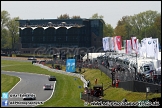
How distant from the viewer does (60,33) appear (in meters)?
162

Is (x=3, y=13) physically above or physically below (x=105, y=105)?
above

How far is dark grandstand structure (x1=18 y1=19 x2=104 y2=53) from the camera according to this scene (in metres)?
160

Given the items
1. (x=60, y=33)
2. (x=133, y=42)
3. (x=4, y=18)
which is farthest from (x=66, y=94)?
(x=4, y=18)

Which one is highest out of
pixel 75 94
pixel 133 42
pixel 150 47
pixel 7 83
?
pixel 133 42

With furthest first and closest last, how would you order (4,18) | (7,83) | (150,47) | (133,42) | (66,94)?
(4,18) < (7,83) < (133,42) < (66,94) < (150,47)

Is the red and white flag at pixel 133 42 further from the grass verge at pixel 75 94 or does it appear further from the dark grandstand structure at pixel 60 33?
the dark grandstand structure at pixel 60 33

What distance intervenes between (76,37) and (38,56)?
16.8 metres

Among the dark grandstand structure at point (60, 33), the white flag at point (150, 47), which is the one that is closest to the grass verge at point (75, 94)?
the white flag at point (150, 47)

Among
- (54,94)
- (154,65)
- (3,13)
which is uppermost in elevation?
(3,13)

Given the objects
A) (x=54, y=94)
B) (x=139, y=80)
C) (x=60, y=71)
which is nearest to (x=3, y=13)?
(x=60, y=71)

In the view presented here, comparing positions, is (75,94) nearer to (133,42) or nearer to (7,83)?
(133,42)

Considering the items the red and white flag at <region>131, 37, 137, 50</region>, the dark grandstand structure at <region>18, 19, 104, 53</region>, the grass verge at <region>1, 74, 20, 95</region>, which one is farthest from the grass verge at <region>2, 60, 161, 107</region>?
the dark grandstand structure at <region>18, 19, 104, 53</region>

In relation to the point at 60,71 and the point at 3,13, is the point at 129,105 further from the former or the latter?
the point at 3,13

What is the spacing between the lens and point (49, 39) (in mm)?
163125
